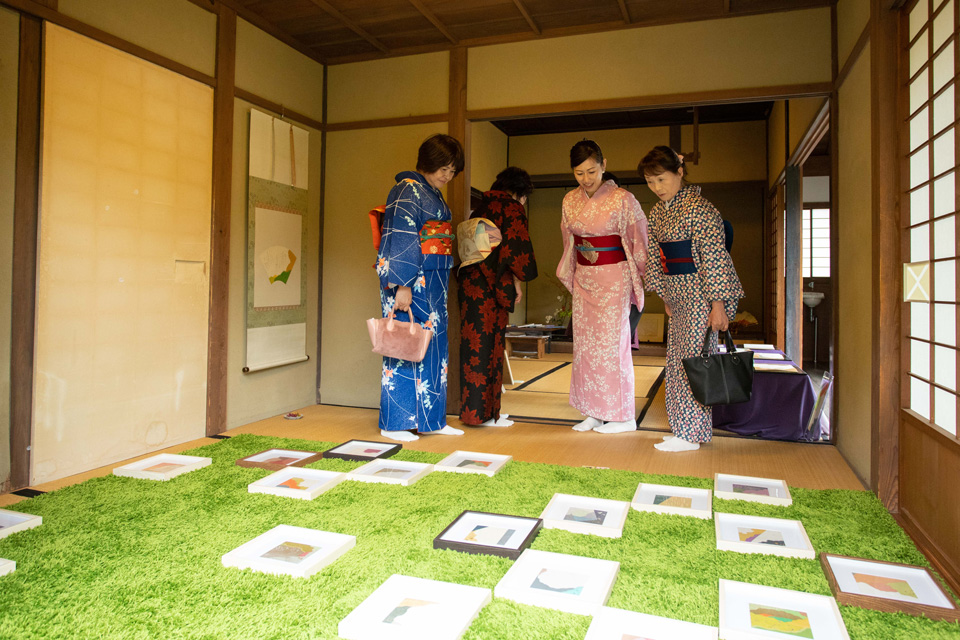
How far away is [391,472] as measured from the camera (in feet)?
8.93

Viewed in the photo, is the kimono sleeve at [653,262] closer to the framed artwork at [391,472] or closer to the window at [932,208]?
the window at [932,208]

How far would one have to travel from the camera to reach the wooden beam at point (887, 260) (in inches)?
94.0

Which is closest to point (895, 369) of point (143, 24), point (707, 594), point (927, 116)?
point (927, 116)

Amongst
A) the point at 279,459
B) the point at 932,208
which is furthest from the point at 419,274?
the point at 932,208

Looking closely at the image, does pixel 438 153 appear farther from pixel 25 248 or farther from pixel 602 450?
pixel 25 248

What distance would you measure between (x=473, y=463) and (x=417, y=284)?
1.11 meters

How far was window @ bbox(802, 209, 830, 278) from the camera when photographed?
7.75 meters

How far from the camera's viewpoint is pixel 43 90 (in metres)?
2.61

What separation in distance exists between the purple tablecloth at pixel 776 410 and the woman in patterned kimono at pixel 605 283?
1.97 feet

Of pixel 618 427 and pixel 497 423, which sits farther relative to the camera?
Result: pixel 497 423

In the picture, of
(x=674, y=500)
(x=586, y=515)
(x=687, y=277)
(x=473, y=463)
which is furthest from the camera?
(x=687, y=277)

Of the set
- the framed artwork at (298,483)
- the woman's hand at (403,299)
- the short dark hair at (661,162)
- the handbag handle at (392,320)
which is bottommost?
the framed artwork at (298,483)

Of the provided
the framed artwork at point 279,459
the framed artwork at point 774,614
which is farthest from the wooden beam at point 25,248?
the framed artwork at point 774,614

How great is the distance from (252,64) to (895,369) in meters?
3.69
